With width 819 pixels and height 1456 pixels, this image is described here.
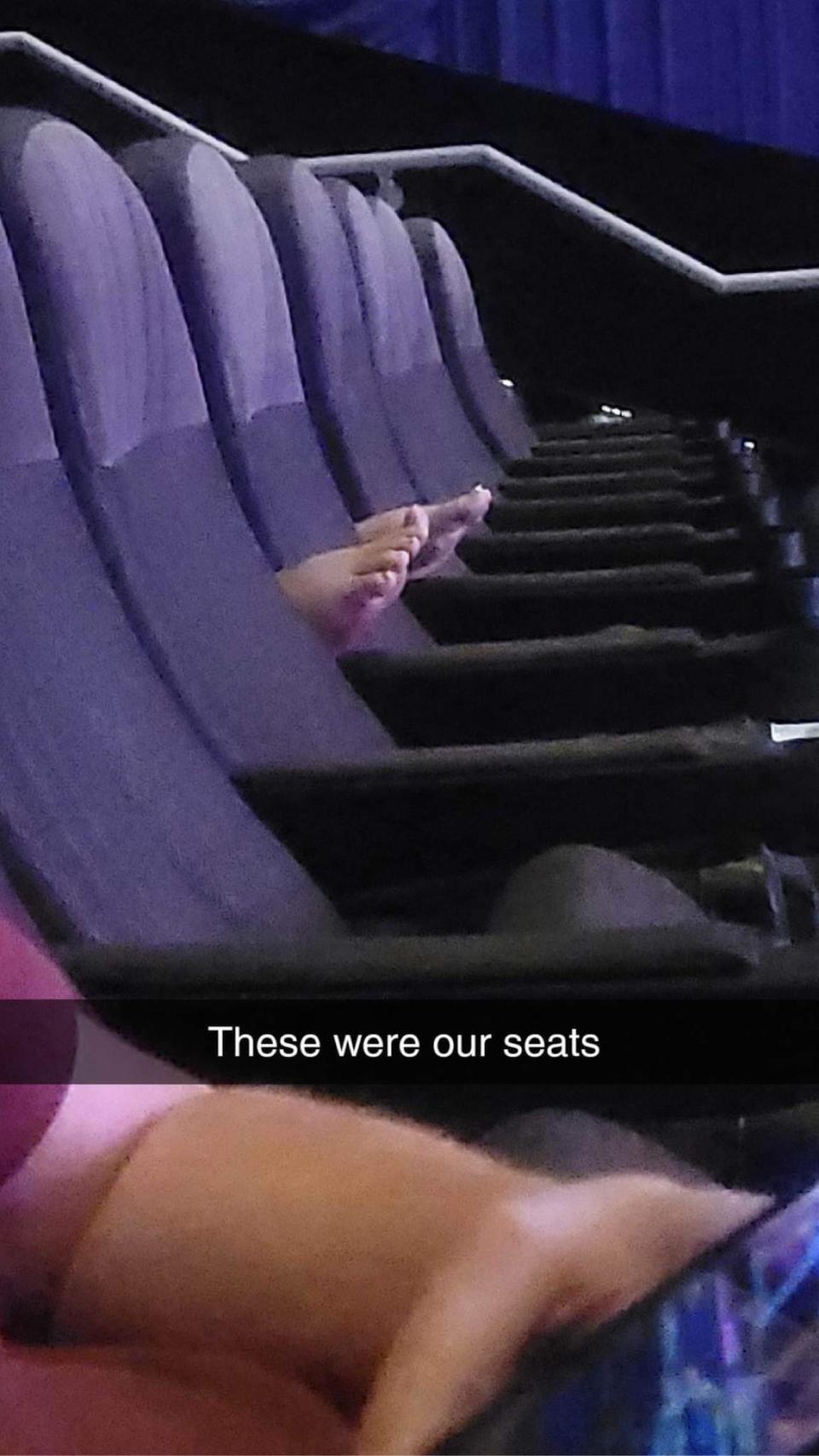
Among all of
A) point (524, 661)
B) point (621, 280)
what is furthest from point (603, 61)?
point (524, 661)

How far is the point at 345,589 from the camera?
1.19 m

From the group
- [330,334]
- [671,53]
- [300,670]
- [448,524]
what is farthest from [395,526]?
[671,53]

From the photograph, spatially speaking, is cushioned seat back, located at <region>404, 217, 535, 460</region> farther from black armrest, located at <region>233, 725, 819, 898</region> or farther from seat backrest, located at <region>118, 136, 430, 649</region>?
black armrest, located at <region>233, 725, 819, 898</region>

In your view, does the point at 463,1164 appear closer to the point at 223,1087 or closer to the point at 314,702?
the point at 223,1087

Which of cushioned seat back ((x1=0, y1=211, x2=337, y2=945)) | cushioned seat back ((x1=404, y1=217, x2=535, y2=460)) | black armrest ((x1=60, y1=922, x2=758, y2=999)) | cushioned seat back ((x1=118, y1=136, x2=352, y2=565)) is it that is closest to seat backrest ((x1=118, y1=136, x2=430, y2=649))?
cushioned seat back ((x1=118, y1=136, x2=352, y2=565))

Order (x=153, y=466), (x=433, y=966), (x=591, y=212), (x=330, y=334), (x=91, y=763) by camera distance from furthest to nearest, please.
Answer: (x=330, y=334) → (x=591, y=212) → (x=153, y=466) → (x=91, y=763) → (x=433, y=966)

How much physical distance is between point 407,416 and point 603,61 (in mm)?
627

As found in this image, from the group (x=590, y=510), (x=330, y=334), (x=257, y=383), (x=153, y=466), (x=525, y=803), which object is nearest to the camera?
(x=525, y=803)

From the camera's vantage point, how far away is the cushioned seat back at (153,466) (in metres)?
0.85

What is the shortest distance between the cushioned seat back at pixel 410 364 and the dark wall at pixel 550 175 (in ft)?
0.32

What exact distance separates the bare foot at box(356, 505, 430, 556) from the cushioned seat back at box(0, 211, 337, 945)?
1.36ft

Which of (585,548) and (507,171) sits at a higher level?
(507,171)

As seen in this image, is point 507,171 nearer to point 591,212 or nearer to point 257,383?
point 591,212

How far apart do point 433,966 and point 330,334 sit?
34.5 inches
